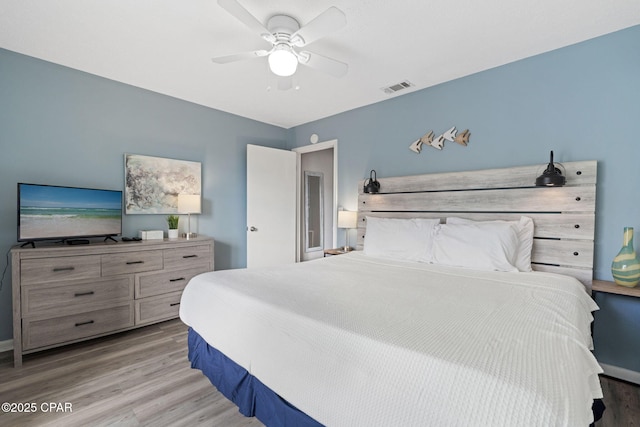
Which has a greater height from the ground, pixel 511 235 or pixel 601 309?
pixel 511 235

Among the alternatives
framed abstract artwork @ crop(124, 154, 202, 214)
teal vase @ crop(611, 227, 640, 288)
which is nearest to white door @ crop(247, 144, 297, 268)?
framed abstract artwork @ crop(124, 154, 202, 214)

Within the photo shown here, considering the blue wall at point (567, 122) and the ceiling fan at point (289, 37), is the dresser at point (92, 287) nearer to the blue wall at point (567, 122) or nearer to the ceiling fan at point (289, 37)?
the ceiling fan at point (289, 37)

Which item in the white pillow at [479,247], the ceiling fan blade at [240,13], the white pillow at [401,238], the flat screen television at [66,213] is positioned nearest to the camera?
the ceiling fan blade at [240,13]

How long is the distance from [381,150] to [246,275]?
232cm

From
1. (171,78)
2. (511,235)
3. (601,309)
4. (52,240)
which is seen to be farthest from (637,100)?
(52,240)

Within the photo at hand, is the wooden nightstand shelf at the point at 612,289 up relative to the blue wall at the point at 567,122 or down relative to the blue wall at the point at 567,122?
down

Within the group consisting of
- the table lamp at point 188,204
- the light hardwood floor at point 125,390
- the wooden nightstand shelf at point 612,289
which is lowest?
the light hardwood floor at point 125,390

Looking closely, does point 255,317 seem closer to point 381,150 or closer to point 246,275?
point 246,275

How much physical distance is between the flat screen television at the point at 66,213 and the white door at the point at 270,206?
1567 millimetres

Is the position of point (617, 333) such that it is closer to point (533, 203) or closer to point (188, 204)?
point (533, 203)

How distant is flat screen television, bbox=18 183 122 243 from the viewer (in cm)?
240

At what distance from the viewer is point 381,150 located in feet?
11.6

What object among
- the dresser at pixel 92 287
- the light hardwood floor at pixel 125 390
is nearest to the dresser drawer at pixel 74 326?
the dresser at pixel 92 287

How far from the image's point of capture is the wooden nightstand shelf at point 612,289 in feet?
6.03
